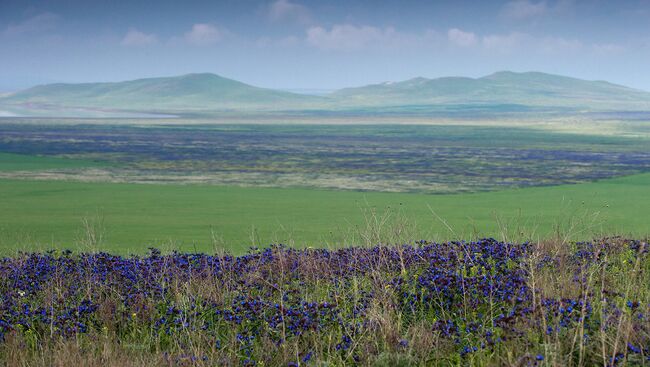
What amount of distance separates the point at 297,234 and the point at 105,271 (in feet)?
26.6

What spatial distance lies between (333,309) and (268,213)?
48.6ft

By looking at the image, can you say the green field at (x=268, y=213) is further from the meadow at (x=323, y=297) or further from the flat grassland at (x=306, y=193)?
the meadow at (x=323, y=297)

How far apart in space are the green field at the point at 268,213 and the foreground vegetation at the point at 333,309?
380 cm

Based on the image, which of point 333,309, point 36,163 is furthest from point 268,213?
point 36,163

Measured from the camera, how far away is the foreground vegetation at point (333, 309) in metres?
6.64

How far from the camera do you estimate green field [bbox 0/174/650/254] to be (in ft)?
53.6

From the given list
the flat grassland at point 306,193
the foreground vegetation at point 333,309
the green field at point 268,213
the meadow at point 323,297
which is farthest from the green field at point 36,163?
the foreground vegetation at point 333,309

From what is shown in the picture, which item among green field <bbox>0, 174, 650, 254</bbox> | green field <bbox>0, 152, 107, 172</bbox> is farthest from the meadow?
green field <bbox>0, 152, 107, 172</bbox>

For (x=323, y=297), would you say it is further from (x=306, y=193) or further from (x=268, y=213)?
(x=306, y=193)

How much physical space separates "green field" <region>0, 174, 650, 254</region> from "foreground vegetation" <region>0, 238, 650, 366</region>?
380 centimetres

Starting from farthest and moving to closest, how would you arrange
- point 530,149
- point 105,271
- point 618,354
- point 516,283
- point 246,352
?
point 530,149 → point 105,271 → point 516,283 → point 246,352 → point 618,354

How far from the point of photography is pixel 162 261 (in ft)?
33.7

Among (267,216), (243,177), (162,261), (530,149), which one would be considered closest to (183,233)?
(267,216)

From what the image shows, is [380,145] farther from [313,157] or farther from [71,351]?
[71,351]
